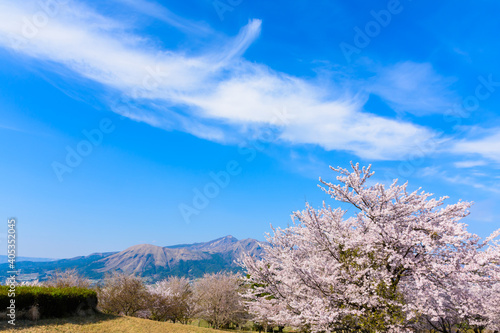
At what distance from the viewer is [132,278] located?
30516 millimetres

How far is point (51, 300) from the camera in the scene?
19078 mm

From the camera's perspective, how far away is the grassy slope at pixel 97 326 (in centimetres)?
1687

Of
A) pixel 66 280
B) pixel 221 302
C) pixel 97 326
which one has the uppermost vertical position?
pixel 66 280

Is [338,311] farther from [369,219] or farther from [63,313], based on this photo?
[63,313]

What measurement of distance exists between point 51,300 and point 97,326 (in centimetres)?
352

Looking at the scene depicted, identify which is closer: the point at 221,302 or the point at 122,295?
the point at 122,295

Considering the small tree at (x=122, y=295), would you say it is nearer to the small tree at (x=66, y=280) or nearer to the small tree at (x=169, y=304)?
the small tree at (x=169, y=304)

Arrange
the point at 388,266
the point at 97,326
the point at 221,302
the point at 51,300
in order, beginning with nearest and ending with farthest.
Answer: the point at 388,266, the point at 51,300, the point at 97,326, the point at 221,302

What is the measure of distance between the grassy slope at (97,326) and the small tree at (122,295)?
7.55 m

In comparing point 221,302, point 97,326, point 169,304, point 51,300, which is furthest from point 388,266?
point 221,302

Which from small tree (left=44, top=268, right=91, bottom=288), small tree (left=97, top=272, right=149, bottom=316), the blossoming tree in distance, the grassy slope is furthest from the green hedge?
the blossoming tree in distance

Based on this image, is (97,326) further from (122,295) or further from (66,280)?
(122,295)

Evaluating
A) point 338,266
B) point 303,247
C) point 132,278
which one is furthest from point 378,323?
point 132,278

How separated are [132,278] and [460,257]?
3030 centimetres
